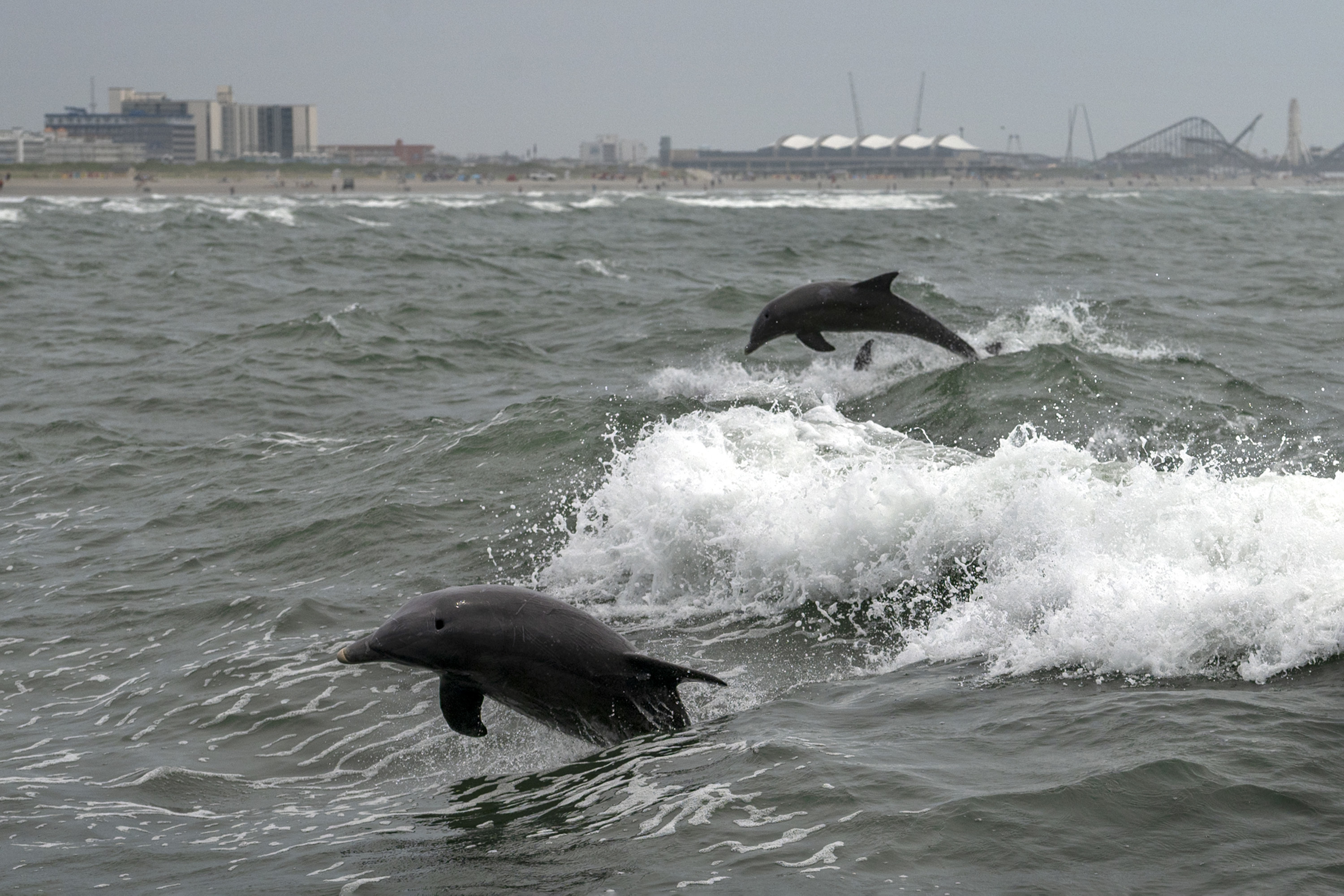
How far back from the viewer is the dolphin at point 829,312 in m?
14.1

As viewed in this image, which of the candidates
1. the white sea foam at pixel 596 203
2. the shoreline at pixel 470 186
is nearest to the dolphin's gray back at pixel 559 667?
the white sea foam at pixel 596 203

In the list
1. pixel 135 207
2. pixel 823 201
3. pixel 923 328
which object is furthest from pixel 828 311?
pixel 823 201

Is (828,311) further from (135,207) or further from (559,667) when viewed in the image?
(135,207)

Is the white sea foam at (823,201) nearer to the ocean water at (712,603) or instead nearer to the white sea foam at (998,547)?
the ocean water at (712,603)

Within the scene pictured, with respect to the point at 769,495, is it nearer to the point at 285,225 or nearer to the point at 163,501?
the point at 163,501

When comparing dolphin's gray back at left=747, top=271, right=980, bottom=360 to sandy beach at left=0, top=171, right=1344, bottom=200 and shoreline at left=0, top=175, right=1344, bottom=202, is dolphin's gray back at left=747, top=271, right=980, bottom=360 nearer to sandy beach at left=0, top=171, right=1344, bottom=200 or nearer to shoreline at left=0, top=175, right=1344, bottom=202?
shoreline at left=0, top=175, right=1344, bottom=202

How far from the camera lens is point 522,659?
623cm

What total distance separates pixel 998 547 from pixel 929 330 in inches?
279

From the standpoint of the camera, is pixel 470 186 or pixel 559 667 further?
pixel 470 186

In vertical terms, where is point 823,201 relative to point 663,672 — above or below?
above

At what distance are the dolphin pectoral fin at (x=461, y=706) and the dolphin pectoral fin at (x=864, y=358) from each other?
30.6 ft

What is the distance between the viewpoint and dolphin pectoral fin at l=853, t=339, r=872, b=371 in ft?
48.9

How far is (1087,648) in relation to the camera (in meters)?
6.82

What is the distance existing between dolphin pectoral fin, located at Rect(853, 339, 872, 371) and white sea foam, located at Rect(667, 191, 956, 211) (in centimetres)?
6453
